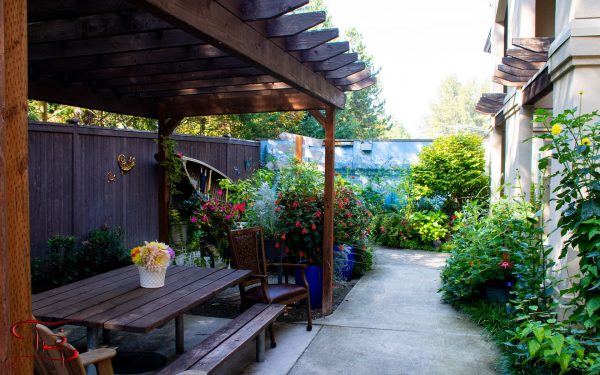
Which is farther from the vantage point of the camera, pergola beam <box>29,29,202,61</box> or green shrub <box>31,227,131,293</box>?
green shrub <box>31,227,131,293</box>

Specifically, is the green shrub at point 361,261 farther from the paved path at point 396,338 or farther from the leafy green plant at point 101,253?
the leafy green plant at point 101,253

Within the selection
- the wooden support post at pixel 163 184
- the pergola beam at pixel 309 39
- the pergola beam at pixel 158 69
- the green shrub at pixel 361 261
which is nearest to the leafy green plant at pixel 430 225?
the green shrub at pixel 361 261

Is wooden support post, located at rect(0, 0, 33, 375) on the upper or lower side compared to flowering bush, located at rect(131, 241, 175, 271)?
upper

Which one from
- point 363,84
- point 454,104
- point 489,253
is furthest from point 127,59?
point 454,104

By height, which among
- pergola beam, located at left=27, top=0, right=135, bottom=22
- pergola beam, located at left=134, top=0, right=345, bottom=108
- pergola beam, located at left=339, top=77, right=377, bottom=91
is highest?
pergola beam, located at left=27, top=0, right=135, bottom=22

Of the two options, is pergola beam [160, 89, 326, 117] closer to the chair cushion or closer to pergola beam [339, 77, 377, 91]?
pergola beam [339, 77, 377, 91]

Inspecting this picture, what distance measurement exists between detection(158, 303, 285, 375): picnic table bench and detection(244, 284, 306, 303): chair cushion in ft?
0.63

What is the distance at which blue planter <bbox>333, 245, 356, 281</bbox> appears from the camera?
19.5 feet

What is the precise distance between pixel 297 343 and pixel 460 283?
216 cm

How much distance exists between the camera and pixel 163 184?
20.1 ft

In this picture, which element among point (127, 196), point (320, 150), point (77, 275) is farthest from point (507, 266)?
point (320, 150)

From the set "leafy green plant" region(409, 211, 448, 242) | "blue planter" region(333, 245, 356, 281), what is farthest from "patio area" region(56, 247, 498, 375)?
"leafy green plant" region(409, 211, 448, 242)

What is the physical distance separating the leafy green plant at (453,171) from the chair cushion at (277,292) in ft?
19.2

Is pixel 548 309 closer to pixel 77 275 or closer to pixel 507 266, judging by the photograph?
Result: pixel 507 266
